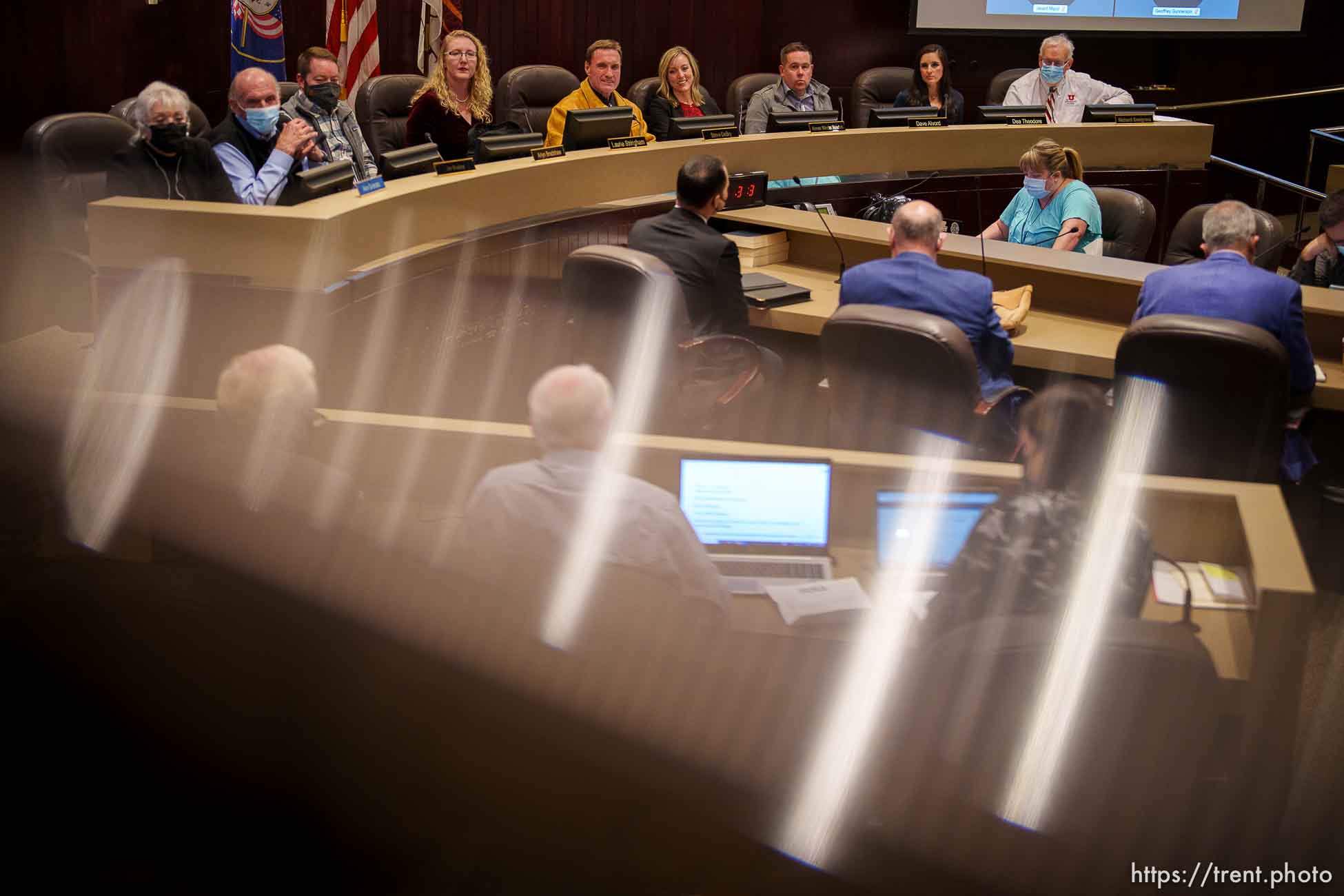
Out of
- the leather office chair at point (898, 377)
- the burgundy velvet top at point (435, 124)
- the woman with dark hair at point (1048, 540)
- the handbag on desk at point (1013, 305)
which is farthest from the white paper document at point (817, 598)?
the burgundy velvet top at point (435, 124)

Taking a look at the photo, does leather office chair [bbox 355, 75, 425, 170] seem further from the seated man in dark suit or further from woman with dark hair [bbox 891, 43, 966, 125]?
woman with dark hair [bbox 891, 43, 966, 125]

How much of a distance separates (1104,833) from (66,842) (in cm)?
171

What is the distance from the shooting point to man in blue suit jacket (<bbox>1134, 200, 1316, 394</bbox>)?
3.23 metres

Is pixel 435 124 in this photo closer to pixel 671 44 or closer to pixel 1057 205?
pixel 1057 205

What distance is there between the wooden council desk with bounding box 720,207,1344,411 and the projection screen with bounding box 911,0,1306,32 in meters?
4.08

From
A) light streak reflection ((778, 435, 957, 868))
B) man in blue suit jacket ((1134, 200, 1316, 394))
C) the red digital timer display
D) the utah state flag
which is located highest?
the utah state flag

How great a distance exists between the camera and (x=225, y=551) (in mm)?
2076

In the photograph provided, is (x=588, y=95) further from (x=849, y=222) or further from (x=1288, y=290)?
(x=1288, y=290)

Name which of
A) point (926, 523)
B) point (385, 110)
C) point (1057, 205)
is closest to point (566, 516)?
point (926, 523)

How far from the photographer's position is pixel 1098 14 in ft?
26.3

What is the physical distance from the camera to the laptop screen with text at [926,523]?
93.2 inches

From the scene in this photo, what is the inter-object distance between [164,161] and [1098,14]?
664 cm

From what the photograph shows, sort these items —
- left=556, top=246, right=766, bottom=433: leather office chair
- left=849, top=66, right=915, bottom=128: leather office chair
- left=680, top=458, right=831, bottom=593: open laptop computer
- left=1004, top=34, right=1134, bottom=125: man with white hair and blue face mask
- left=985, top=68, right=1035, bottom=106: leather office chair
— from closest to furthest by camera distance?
left=680, top=458, right=831, bottom=593: open laptop computer < left=556, top=246, right=766, bottom=433: leather office chair < left=1004, top=34, right=1134, bottom=125: man with white hair and blue face mask < left=985, top=68, right=1035, bottom=106: leather office chair < left=849, top=66, right=915, bottom=128: leather office chair

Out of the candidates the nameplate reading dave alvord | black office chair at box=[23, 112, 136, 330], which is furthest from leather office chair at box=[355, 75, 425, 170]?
the nameplate reading dave alvord
